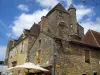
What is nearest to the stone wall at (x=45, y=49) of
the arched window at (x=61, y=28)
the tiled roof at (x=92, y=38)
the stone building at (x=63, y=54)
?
the stone building at (x=63, y=54)

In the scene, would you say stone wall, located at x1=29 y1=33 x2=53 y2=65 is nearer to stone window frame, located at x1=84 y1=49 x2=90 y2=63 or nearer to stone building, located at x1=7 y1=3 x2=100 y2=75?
stone building, located at x1=7 y1=3 x2=100 y2=75

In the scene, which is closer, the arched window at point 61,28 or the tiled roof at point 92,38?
the tiled roof at point 92,38

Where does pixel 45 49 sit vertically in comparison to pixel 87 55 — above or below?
above

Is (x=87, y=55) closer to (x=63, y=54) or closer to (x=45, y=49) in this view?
(x=63, y=54)

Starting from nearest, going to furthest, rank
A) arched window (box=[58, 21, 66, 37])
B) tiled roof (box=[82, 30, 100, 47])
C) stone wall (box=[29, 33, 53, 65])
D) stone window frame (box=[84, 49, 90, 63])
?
1. stone wall (box=[29, 33, 53, 65])
2. stone window frame (box=[84, 49, 90, 63])
3. tiled roof (box=[82, 30, 100, 47])
4. arched window (box=[58, 21, 66, 37])

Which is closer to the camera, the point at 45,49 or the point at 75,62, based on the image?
the point at 75,62

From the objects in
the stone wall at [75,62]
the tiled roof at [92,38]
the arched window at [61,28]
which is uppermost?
the arched window at [61,28]

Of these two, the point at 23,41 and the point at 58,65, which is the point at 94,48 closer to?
the point at 58,65

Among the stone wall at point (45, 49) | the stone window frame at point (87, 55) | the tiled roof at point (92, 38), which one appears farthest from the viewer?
the tiled roof at point (92, 38)

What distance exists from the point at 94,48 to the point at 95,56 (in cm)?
94

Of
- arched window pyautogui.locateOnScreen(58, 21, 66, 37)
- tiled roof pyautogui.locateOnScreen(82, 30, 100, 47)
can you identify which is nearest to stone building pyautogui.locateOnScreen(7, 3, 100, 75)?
tiled roof pyautogui.locateOnScreen(82, 30, 100, 47)

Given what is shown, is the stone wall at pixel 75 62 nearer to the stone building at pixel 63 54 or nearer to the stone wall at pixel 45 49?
the stone building at pixel 63 54

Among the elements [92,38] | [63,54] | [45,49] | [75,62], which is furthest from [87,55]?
[45,49]

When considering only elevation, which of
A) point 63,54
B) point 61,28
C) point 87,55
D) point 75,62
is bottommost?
point 75,62
